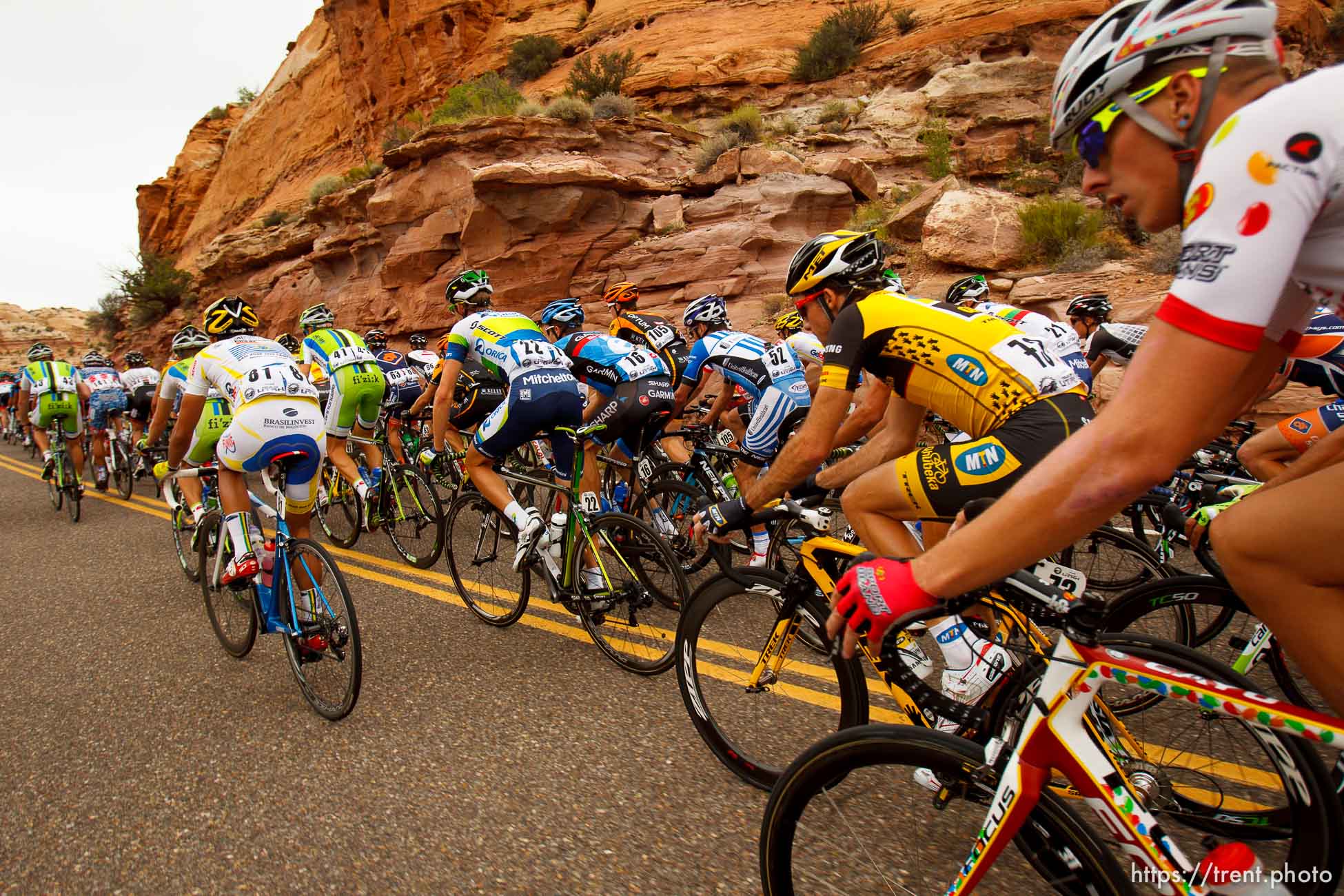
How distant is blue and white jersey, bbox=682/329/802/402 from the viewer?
214 inches

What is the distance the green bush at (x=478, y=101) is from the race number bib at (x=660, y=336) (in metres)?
16.6

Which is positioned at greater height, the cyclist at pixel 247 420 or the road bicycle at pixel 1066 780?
the cyclist at pixel 247 420

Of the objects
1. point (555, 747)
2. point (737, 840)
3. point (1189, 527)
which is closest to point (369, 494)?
point (555, 747)

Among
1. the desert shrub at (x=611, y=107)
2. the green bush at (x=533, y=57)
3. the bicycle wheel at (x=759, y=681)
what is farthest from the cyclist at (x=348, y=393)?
the green bush at (x=533, y=57)

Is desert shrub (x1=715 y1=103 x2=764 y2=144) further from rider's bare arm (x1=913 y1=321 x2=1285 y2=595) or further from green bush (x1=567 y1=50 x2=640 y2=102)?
rider's bare arm (x1=913 y1=321 x2=1285 y2=595)

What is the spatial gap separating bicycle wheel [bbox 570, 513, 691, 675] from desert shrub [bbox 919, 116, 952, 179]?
607 inches

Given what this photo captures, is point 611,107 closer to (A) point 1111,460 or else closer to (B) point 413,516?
(B) point 413,516

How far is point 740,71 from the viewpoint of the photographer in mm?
21859

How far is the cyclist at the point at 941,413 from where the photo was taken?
2.58 m

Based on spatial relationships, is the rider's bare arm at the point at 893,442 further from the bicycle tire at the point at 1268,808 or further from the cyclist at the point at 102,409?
the cyclist at the point at 102,409

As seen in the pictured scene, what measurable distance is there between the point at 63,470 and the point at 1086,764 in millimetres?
12207

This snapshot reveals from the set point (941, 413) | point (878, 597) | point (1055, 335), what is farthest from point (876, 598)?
point (1055, 335)

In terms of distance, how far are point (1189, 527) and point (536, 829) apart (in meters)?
2.62

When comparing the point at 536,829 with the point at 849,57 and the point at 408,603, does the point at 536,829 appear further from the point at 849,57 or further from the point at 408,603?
the point at 849,57
